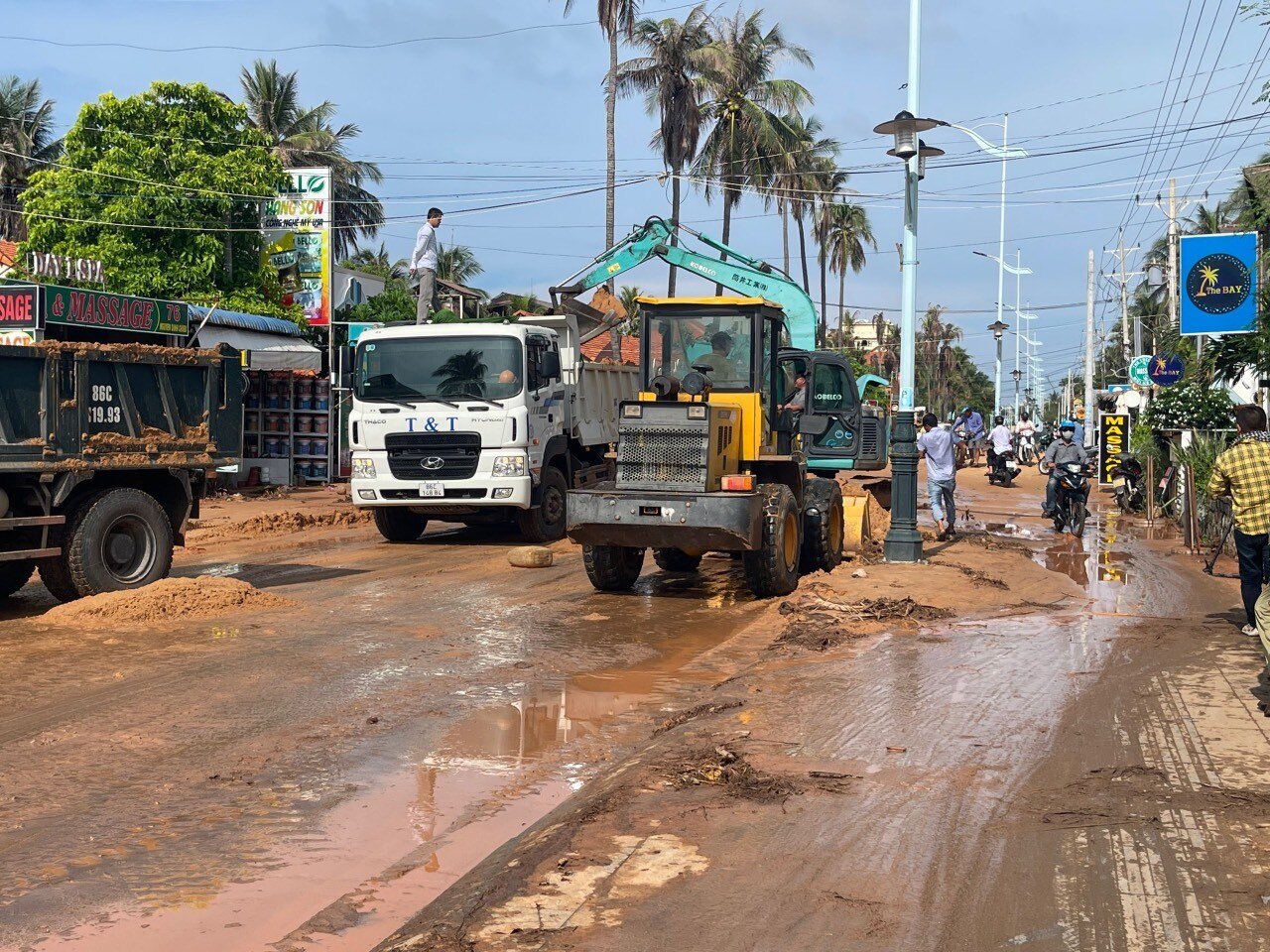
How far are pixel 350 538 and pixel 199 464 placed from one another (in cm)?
602

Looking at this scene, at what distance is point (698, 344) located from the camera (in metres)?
12.4

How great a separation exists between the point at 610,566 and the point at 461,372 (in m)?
4.35

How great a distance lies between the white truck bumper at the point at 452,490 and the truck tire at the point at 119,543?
421 cm

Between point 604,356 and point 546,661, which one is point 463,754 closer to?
point 546,661

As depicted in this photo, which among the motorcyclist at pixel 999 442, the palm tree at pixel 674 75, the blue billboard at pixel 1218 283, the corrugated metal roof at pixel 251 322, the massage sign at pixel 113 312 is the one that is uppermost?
the palm tree at pixel 674 75

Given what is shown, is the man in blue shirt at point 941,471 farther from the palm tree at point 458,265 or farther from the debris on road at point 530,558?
the palm tree at point 458,265

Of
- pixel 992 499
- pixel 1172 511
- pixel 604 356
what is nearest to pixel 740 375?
pixel 1172 511

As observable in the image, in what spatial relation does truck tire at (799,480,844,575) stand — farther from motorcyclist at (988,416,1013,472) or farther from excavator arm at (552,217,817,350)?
motorcyclist at (988,416,1013,472)

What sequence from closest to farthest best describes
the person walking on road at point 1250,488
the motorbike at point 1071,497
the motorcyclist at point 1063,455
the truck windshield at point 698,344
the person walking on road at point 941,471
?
the person walking on road at point 1250,488, the truck windshield at point 698,344, the person walking on road at point 941,471, the motorbike at point 1071,497, the motorcyclist at point 1063,455

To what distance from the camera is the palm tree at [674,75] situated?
1550 inches

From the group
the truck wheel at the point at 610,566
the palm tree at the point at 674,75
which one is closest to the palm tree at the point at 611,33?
the palm tree at the point at 674,75

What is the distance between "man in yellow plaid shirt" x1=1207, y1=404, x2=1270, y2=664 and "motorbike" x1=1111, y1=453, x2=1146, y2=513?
51.0 feet

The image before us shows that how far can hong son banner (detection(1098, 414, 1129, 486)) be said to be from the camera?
30766 mm

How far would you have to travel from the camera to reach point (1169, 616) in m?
11.2
